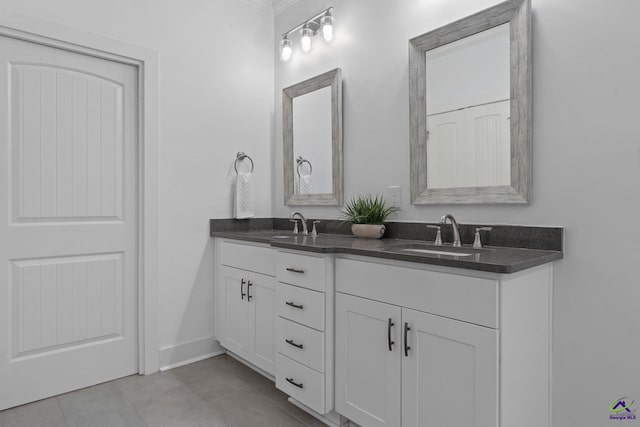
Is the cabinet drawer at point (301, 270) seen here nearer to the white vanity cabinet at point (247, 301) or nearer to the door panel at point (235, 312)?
the white vanity cabinet at point (247, 301)

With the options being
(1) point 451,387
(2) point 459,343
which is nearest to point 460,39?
(2) point 459,343

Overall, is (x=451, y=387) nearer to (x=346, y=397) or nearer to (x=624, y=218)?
(x=346, y=397)

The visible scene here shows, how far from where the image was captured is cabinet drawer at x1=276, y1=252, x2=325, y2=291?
5.75 ft

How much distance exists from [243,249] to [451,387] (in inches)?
56.7

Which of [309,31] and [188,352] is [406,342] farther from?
[309,31]

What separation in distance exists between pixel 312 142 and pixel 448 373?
175cm

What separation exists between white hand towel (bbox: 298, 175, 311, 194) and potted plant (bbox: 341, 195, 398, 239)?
0.52 m

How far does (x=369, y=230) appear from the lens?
2.14m

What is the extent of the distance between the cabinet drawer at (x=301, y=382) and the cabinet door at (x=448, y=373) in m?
0.42

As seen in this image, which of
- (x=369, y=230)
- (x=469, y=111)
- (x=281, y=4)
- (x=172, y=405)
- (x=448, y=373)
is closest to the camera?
(x=448, y=373)

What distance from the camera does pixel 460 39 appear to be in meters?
1.84

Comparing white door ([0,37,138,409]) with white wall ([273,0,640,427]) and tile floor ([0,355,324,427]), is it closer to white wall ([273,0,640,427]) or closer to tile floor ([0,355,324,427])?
tile floor ([0,355,324,427])

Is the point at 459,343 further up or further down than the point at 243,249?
further down

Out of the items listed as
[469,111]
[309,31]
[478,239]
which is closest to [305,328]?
[478,239]
